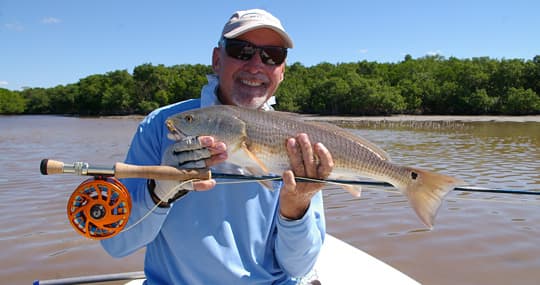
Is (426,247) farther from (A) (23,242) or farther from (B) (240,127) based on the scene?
(A) (23,242)

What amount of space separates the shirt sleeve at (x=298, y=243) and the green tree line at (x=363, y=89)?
45.3m

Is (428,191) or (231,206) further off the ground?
(428,191)

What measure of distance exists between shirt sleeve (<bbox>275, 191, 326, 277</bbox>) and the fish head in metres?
0.66

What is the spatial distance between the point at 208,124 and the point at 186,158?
14.5 inches

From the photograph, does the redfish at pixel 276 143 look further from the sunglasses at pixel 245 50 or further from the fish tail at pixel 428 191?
the sunglasses at pixel 245 50

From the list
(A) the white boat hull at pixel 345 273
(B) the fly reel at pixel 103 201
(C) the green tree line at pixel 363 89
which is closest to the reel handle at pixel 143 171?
(B) the fly reel at pixel 103 201

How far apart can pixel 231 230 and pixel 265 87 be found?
1.09m

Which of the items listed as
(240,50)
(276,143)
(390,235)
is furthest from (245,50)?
(390,235)

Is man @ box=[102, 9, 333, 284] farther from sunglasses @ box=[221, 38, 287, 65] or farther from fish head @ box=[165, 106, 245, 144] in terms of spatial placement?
fish head @ box=[165, 106, 245, 144]

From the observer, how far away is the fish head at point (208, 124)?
2.79 metres

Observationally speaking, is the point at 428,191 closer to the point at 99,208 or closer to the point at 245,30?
the point at 245,30

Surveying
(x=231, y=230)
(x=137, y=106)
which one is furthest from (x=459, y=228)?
(x=137, y=106)

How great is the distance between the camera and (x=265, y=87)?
3283 millimetres

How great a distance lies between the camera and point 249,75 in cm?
317
